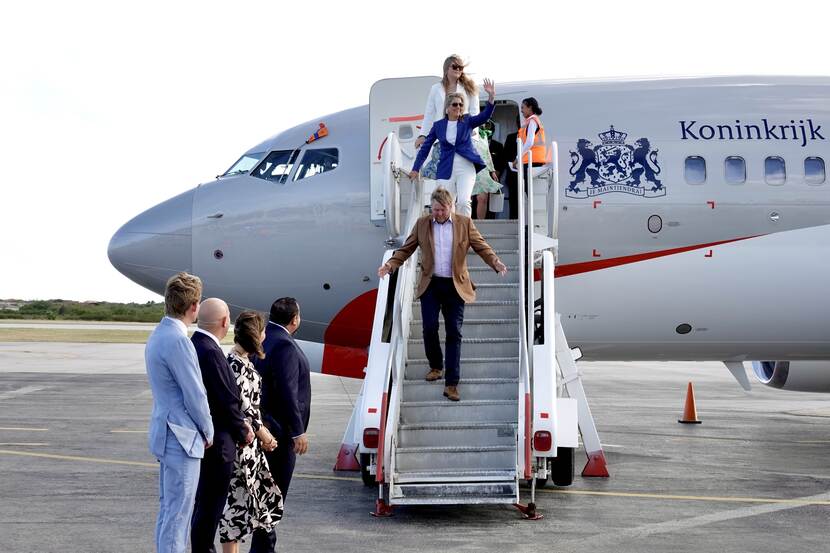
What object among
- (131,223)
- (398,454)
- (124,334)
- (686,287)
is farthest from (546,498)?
(124,334)

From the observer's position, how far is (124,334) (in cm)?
4775

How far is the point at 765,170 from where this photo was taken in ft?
42.0

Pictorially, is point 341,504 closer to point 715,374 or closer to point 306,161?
point 306,161

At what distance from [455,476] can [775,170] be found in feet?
21.1

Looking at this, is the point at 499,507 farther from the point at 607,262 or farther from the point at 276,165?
the point at 276,165

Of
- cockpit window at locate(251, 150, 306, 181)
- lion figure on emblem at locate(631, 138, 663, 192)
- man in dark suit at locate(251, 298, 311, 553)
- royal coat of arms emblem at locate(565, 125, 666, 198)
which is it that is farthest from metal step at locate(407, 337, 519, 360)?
cockpit window at locate(251, 150, 306, 181)

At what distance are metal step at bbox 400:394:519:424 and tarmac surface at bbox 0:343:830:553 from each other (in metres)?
0.28

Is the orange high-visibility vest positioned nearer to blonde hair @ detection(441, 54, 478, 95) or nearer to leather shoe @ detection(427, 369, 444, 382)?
blonde hair @ detection(441, 54, 478, 95)

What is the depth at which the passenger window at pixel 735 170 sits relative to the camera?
12742 mm

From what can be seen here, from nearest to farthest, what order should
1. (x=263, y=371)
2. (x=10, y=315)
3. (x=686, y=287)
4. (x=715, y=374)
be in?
(x=263, y=371), (x=686, y=287), (x=715, y=374), (x=10, y=315)

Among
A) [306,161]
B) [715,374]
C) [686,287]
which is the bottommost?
[715,374]

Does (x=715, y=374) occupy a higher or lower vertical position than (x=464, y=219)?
lower

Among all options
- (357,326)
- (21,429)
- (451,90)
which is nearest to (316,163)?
(357,326)

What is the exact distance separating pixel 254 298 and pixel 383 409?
4446mm
